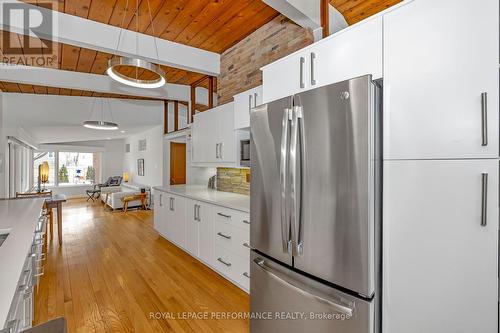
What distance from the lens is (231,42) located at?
11.2ft

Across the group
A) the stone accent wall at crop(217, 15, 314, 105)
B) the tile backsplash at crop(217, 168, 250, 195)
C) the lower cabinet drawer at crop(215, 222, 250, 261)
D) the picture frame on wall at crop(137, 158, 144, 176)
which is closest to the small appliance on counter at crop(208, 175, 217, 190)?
the tile backsplash at crop(217, 168, 250, 195)

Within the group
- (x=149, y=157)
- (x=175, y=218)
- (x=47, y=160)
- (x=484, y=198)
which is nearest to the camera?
(x=484, y=198)

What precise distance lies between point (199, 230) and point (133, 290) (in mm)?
945

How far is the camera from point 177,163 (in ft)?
23.9

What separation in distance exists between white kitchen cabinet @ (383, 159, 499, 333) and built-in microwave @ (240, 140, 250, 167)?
170 centimetres

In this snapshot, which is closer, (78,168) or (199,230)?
(199,230)

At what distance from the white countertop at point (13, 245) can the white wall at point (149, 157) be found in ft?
15.8

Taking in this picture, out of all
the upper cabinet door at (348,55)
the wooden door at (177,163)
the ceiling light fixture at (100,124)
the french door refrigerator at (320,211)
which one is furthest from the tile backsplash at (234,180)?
the wooden door at (177,163)

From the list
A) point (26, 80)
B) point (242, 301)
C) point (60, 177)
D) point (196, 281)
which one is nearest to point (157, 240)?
point (196, 281)

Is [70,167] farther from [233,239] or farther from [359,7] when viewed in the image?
[359,7]

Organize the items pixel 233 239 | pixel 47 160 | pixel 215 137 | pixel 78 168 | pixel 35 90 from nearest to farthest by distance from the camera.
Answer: pixel 233 239, pixel 215 137, pixel 35 90, pixel 47 160, pixel 78 168

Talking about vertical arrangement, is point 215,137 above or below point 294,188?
above

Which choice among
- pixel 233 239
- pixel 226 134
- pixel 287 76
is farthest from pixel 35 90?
pixel 287 76

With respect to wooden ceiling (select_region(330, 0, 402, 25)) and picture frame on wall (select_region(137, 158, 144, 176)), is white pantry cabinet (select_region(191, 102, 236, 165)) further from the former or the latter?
picture frame on wall (select_region(137, 158, 144, 176))
